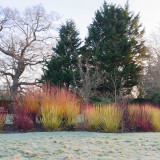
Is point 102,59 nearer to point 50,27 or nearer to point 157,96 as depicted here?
point 157,96

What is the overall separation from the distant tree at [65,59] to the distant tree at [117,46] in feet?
4.98

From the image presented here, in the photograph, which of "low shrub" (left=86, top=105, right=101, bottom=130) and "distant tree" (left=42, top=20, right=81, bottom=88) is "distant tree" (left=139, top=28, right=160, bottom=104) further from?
"low shrub" (left=86, top=105, right=101, bottom=130)

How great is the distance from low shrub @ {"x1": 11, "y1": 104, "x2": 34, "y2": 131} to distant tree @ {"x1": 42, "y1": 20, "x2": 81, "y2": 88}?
31.3ft

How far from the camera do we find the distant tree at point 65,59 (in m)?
17.5

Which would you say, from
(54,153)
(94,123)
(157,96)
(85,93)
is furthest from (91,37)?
(54,153)

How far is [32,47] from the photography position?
21.3 metres

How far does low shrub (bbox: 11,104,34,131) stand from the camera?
707 centimetres

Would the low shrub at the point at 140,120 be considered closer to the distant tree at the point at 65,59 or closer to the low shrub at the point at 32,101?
the low shrub at the point at 32,101

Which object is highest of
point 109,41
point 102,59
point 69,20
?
point 69,20

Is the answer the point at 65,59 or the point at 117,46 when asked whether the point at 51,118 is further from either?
the point at 117,46

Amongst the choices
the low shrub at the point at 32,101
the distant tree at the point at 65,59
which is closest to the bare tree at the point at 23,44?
the distant tree at the point at 65,59

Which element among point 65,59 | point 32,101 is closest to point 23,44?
point 65,59

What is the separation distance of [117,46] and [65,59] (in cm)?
450

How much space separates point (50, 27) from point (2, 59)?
239 inches
